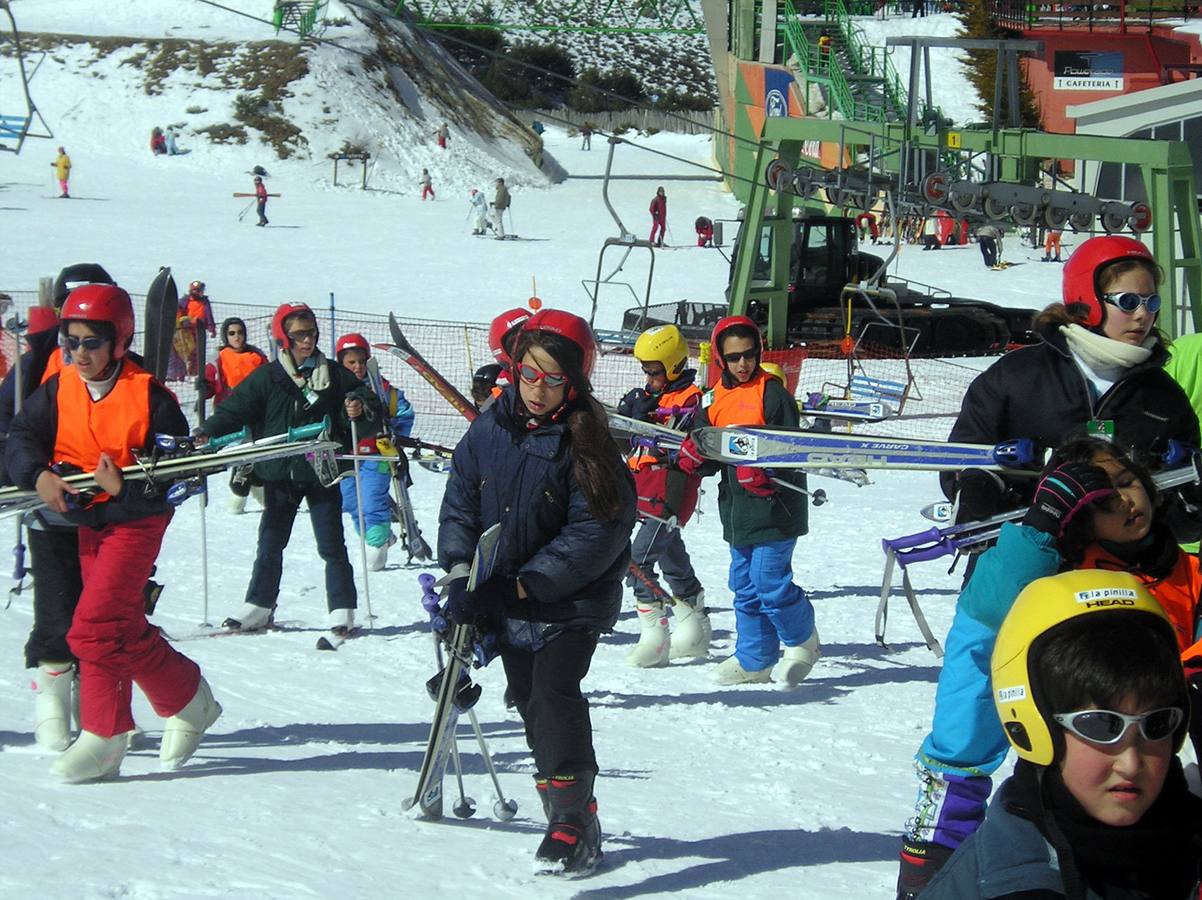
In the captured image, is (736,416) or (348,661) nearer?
(736,416)

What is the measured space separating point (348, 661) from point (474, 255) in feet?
86.6

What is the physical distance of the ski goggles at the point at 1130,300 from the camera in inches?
169

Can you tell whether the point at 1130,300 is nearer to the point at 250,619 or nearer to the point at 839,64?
the point at 250,619

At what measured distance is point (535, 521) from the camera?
4660mm

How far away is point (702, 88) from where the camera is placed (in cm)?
7706

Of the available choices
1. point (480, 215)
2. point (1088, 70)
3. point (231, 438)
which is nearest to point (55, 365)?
point (231, 438)

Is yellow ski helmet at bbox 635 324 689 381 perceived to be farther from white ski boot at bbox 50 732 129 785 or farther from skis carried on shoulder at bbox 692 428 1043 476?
white ski boot at bbox 50 732 129 785

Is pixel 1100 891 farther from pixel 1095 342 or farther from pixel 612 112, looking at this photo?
pixel 612 112

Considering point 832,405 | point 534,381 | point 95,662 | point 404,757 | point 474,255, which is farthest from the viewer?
point 474,255

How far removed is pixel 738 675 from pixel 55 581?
337 cm

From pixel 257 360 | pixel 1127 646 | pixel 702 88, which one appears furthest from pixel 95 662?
pixel 702 88

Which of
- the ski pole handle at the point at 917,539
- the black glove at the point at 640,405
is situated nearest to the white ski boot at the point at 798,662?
the black glove at the point at 640,405

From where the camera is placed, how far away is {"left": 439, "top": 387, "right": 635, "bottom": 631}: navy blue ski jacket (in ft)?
15.1

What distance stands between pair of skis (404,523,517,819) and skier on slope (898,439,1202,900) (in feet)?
4.48
